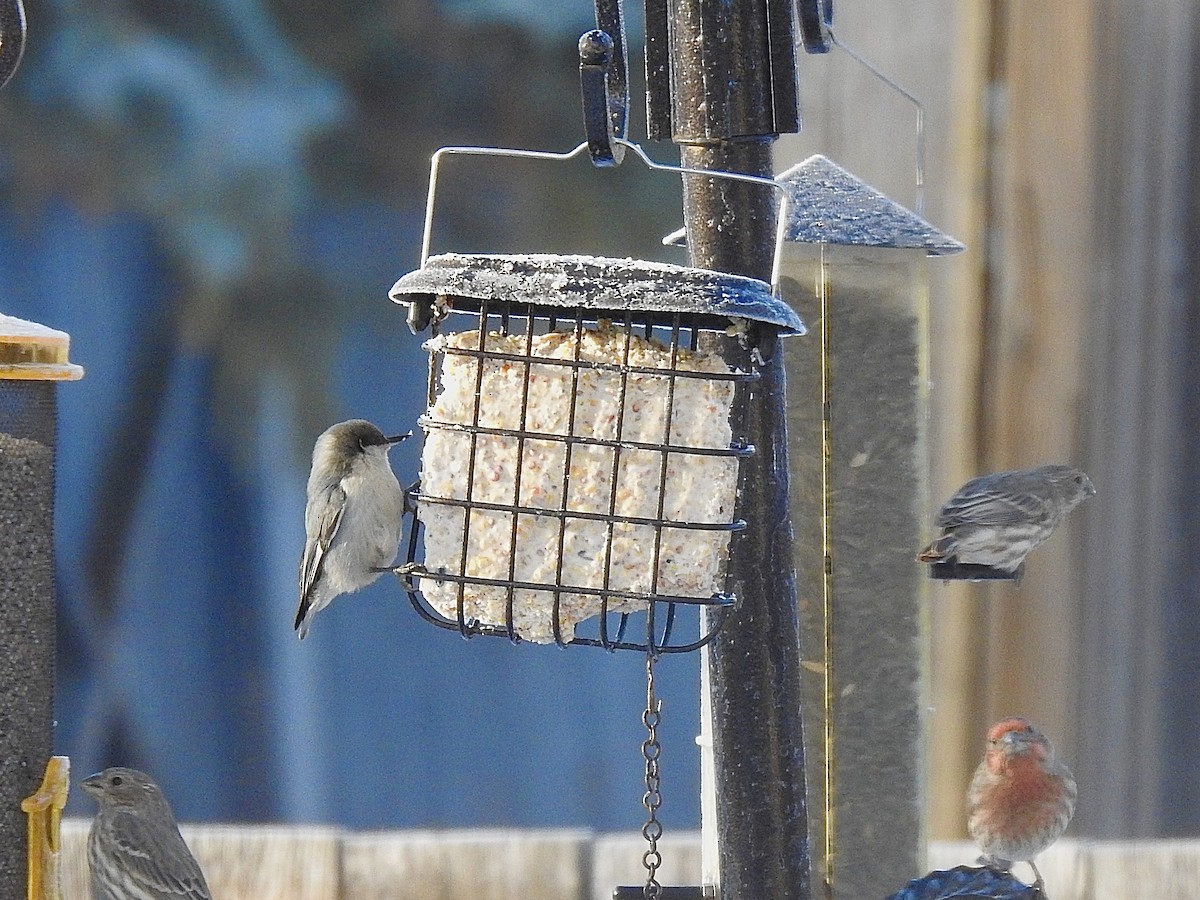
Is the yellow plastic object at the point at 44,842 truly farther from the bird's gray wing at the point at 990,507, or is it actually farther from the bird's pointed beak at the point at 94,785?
the bird's gray wing at the point at 990,507

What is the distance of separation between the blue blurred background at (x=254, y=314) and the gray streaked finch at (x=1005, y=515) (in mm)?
1192

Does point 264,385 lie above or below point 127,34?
below

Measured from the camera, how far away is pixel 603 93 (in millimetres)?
1993

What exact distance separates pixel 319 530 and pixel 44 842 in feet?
3.42

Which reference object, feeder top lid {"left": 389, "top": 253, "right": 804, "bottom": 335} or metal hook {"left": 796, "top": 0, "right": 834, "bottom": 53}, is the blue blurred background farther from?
feeder top lid {"left": 389, "top": 253, "right": 804, "bottom": 335}

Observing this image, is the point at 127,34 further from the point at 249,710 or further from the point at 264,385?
the point at 249,710

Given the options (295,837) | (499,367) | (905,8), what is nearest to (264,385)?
(295,837)

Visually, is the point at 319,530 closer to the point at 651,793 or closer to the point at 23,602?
the point at 23,602

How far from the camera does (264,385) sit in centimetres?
412

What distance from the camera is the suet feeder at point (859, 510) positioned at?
9.78 ft

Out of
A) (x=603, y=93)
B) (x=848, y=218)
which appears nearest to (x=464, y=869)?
(x=848, y=218)

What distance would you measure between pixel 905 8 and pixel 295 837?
2.26 metres

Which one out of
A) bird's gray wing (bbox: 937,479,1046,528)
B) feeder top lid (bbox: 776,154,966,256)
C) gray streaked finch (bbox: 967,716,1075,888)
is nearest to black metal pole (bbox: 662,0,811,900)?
feeder top lid (bbox: 776,154,966,256)

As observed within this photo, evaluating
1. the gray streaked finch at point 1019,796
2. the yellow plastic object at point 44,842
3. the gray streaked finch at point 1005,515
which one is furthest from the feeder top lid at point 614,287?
the gray streaked finch at point 1019,796
